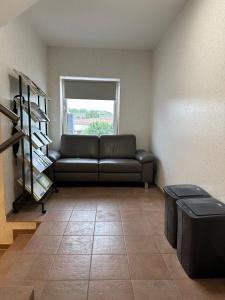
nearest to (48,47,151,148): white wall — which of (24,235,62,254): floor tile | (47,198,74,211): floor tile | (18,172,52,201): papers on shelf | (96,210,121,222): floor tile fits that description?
(18,172,52,201): papers on shelf

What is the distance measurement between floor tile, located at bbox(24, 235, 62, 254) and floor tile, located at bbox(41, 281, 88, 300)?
1.39ft

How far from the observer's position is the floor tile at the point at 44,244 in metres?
2.10

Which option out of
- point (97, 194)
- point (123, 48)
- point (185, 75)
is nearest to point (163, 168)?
point (97, 194)

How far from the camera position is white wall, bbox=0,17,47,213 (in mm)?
2604

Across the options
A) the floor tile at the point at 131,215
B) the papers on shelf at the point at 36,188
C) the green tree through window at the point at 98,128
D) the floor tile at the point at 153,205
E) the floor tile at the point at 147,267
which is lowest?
the floor tile at the point at 147,267

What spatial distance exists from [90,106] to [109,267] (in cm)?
365

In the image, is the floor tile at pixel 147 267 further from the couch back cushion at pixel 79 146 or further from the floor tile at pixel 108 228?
the couch back cushion at pixel 79 146

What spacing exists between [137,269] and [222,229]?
73cm

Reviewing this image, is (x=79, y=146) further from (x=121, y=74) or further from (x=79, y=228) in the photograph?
(x=79, y=228)

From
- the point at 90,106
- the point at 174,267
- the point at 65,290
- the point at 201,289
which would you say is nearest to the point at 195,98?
the point at 174,267

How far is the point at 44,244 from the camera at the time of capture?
220 cm

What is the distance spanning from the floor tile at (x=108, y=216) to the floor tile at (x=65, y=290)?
109 centimetres

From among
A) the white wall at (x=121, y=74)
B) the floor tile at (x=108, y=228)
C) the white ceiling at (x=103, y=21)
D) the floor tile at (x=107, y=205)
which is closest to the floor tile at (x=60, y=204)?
the floor tile at (x=107, y=205)

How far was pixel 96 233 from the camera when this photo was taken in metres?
2.43
